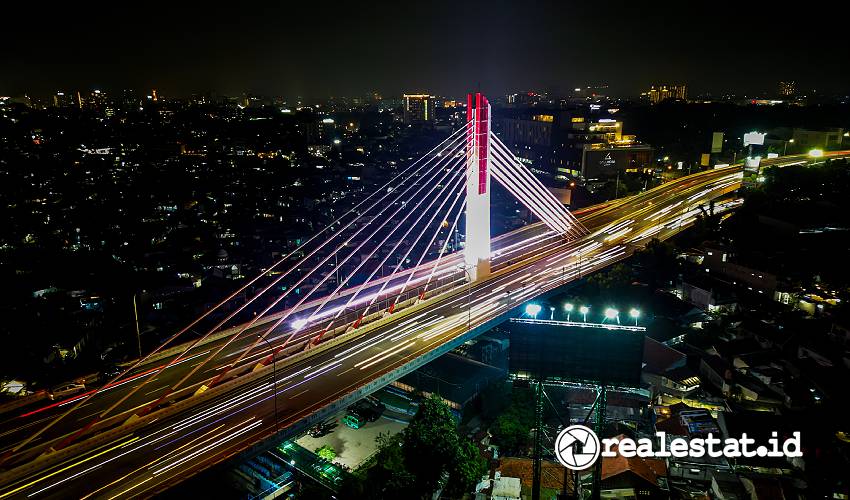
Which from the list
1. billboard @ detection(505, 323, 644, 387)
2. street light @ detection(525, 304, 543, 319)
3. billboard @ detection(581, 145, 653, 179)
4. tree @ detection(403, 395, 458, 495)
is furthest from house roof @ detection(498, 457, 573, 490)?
billboard @ detection(581, 145, 653, 179)

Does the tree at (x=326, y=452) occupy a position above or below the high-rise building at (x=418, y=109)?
below

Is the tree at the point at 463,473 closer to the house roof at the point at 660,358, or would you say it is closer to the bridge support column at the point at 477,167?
the house roof at the point at 660,358

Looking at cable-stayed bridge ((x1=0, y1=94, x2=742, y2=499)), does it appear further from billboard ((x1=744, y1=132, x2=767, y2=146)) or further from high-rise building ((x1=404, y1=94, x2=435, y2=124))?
high-rise building ((x1=404, y1=94, x2=435, y2=124))

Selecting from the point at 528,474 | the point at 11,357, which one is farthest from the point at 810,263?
the point at 11,357

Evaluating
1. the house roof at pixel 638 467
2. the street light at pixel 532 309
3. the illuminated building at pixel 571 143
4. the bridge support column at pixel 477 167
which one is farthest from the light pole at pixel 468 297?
the illuminated building at pixel 571 143

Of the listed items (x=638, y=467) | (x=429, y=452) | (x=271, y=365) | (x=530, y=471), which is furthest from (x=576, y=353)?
(x=271, y=365)

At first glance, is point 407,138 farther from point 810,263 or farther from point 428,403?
point 428,403

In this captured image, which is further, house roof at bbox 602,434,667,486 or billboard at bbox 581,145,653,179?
billboard at bbox 581,145,653,179
